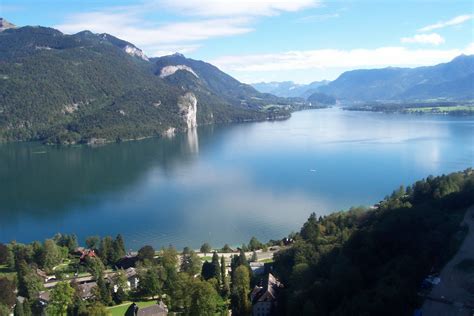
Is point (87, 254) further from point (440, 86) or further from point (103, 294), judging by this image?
point (440, 86)

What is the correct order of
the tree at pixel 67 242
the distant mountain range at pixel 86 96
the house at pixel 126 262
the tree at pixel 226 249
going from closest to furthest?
the house at pixel 126 262
the tree at pixel 226 249
the tree at pixel 67 242
the distant mountain range at pixel 86 96

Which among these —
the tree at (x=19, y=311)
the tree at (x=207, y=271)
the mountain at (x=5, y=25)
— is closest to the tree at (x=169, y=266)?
the tree at (x=207, y=271)

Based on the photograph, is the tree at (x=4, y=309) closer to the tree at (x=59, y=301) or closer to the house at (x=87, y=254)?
the tree at (x=59, y=301)

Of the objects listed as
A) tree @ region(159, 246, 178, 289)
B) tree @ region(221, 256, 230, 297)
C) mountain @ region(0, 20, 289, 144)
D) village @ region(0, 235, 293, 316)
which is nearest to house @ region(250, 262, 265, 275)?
village @ region(0, 235, 293, 316)

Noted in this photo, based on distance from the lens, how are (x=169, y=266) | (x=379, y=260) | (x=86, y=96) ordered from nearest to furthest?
(x=379, y=260)
(x=169, y=266)
(x=86, y=96)

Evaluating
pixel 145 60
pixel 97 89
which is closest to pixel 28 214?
pixel 97 89

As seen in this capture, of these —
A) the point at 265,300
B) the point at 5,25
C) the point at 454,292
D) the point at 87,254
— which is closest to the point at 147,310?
the point at 265,300
